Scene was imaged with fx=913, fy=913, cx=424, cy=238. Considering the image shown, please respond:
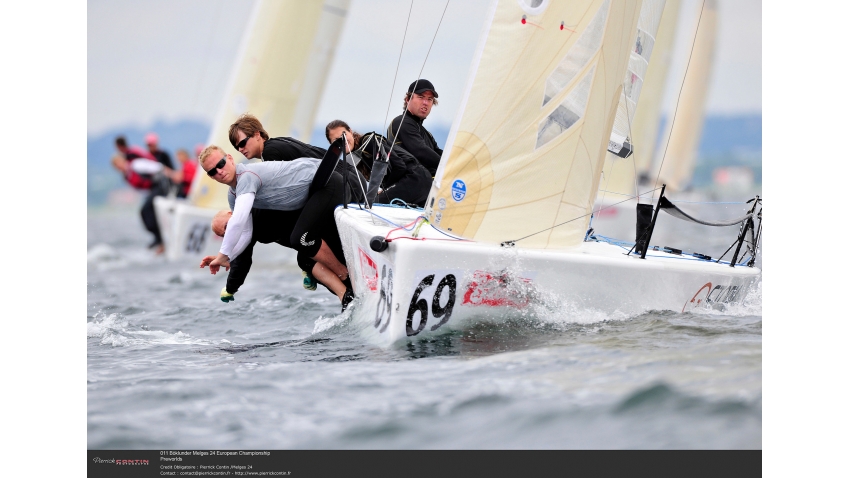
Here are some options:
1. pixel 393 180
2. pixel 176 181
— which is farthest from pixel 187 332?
pixel 176 181

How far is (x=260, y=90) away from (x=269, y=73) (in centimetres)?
19

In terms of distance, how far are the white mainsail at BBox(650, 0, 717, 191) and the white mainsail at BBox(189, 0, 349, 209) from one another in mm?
4262

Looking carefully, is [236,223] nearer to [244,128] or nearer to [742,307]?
[244,128]

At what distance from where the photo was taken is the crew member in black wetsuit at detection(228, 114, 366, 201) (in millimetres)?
4062

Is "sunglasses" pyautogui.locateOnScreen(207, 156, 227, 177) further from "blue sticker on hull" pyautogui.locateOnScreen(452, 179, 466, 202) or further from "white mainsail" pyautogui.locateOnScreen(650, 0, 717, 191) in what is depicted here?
"white mainsail" pyautogui.locateOnScreen(650, 0, 717, 191)

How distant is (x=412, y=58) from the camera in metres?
5.57

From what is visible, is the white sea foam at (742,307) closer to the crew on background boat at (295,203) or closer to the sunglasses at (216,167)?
→ the crew on background boat at (295,203)

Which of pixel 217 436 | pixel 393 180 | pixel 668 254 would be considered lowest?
pixel 217 436

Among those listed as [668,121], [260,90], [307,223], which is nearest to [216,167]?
[307,223]

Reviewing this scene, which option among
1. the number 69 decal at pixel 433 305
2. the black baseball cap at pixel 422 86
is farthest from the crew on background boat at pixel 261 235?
the number 69 decal at pixel 433 305

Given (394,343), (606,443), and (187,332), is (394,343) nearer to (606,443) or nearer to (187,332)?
(606,443)

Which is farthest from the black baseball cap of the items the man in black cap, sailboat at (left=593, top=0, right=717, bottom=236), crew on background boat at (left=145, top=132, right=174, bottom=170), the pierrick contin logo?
crew on background boat at (left=145, top=132, right=174, bottom=170)

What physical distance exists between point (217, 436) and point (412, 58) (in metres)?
3.47
